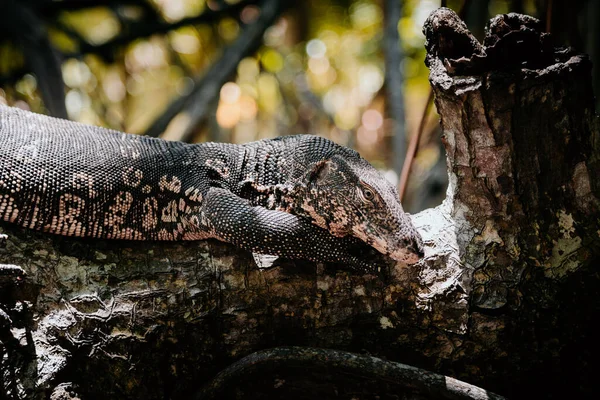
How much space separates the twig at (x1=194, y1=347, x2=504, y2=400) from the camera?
2.66 m

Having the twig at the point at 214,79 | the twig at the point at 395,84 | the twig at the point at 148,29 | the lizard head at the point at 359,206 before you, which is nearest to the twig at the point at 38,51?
the twig at the point at 148,29

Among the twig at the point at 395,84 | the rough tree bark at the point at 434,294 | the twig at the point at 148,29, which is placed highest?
the twig at the point at 148,29

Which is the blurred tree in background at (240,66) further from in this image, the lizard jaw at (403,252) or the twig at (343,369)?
the twig at (343,369)

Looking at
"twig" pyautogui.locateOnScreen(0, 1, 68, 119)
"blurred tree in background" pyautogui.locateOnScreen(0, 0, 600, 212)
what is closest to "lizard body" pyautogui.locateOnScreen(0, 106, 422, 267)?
"twig" pyautogui.locateOnScreen(0, 1, 68, 119)

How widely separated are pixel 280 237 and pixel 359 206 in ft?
1.56

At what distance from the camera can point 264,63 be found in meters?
9.60

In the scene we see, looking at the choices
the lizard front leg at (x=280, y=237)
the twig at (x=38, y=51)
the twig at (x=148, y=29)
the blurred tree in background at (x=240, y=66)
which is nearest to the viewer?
the lizard front leg at (x=280, y=237)

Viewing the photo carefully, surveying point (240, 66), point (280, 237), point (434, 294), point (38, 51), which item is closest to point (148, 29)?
point (240, 66)

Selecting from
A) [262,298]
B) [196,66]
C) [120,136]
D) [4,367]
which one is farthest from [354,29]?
[4,367]

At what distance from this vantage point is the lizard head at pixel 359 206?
2865 millimetres

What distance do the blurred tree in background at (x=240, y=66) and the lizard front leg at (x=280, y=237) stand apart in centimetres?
415

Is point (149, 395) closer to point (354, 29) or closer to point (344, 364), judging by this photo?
point (344, 364)

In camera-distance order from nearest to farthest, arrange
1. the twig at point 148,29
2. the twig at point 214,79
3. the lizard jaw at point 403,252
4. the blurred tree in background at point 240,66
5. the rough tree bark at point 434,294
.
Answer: the rough tree bark at point 434,294 < the lizard jaw at point 403,252 < the blurred tree in background at point 240,66 < the twig at point 214,79 < the twig at point 148,29

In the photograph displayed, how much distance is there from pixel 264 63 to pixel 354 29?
2.16 metres
